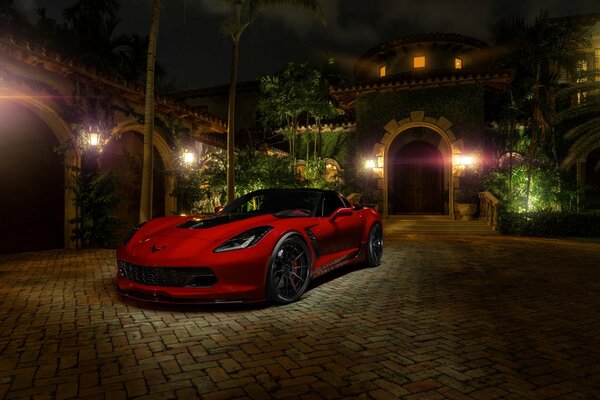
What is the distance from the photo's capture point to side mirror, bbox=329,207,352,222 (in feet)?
17.3

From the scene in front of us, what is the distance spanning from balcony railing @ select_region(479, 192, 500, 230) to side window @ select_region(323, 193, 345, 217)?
9.03m

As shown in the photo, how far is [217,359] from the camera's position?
277 centimetres

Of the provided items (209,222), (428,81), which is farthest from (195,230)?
(428,81)

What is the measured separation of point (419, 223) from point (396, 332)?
11298 mm

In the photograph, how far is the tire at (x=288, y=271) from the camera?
4090 millimetres

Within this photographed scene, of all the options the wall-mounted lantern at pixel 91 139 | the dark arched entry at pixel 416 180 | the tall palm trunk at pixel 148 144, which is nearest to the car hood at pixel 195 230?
the tall palm trunk at pixel 148 144

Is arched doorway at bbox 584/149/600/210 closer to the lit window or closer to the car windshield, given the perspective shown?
the lit window

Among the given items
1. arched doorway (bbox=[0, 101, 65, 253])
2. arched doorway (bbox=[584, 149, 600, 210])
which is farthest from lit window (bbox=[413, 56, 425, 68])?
arched doorway (bbox=[0, 101, 65, 253])

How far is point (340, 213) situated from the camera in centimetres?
546

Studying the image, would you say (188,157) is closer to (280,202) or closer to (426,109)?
→ (280,202)

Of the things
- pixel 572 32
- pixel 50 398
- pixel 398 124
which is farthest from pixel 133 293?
pixel 572 32

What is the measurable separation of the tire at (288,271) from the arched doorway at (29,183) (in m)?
6.83

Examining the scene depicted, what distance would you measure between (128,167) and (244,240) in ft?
28.3

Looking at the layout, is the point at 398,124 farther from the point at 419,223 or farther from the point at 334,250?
the point at 334,250
